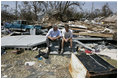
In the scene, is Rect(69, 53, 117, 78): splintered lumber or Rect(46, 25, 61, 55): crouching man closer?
Rect(69, 53, 117, 78): splintered lumber

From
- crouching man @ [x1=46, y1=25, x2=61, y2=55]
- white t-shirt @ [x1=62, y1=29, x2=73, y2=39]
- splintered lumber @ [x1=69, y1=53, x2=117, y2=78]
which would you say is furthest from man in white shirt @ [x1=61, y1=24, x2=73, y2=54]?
splintered lumber @ [x1=69, y1=53, x2=117, y2=78]

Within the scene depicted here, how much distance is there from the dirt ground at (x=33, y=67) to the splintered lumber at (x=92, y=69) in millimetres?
405

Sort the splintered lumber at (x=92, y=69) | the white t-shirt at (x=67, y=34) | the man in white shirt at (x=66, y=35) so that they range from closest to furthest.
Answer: the splintered lumber at (x=92, y=69)
the man in white shirt at (x=66, y=35)
the white t-shirt at (x=67, y=34)

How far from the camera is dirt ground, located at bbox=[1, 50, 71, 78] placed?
256 centimetres

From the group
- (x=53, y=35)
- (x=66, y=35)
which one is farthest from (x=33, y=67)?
Answer: (x=66, y=35)

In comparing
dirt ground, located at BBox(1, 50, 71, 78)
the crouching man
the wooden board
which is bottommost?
dirt ground, located at BBox(1, 50, 71, 78)

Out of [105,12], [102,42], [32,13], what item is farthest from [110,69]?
[105,12]

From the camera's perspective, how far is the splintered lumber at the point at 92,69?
6.19 ft

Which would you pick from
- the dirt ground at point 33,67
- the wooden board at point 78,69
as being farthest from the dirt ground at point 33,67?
the wooden board at point 78,69

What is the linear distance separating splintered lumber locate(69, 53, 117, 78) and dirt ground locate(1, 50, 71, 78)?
0.41 metres

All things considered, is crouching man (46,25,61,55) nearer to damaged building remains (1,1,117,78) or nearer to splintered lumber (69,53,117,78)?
damaged building remains (1,1,117,78)

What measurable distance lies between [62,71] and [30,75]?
791mm

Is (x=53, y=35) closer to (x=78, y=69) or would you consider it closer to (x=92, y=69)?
(x=78, y=69)

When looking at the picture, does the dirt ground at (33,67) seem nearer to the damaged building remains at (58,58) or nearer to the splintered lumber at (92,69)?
the damaged building remains at (58,58)
